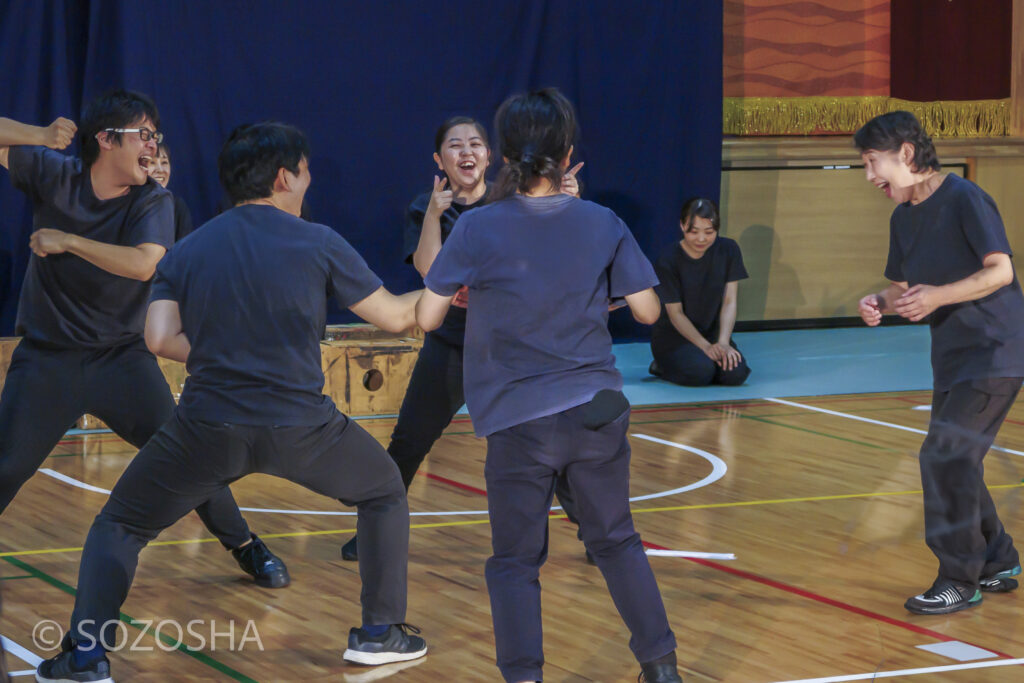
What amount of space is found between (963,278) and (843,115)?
6.80 meters

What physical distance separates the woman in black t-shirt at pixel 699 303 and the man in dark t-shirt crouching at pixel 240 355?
5.02 m

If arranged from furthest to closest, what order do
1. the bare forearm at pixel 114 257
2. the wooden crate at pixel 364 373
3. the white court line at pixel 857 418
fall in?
the wooden crate at pixel 364 373
the white court line at pixel 857 418
the bare forearm at pixel 114 257

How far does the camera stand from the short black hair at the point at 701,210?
812 centimetres

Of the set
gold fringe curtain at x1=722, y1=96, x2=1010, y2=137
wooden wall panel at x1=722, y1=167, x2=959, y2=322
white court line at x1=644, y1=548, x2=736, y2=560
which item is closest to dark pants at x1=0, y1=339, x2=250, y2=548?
white court line at x1=644, y1=548, x2=736, y2=560

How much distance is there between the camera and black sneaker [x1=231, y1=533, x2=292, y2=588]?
4.24m

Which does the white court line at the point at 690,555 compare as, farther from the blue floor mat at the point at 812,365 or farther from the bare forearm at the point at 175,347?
the blue floor mat at the point at 812,365

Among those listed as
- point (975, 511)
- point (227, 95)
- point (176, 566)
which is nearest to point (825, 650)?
point (975, 511)

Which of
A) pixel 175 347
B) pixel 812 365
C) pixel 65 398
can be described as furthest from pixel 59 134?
pixel 812 365

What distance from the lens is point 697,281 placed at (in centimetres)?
828

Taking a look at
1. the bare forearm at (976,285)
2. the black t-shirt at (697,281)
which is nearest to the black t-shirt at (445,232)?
the bare forearm at (976,285)

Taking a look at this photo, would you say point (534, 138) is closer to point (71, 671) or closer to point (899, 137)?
point (899, 137)

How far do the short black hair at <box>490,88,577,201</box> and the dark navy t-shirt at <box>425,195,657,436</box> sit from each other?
0.05m

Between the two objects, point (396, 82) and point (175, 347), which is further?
point (396, 82)

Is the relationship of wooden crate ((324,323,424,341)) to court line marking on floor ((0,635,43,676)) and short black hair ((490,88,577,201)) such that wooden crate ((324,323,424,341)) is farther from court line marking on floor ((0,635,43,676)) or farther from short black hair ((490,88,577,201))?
short black hair ((490,88,577,201))
